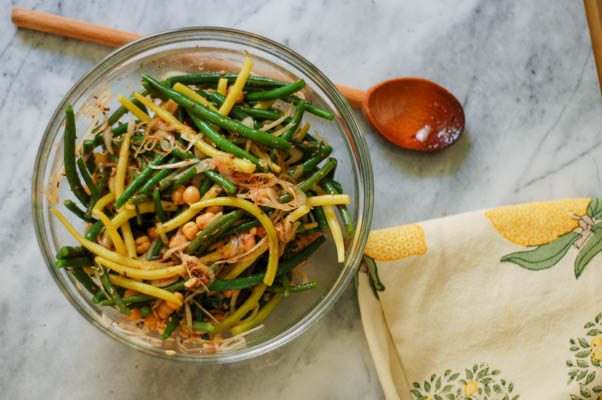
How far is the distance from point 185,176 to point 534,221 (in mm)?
1140

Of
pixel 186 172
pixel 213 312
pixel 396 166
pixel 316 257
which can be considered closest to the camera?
pixel 186 172

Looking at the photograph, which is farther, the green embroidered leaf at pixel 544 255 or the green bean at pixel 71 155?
the green embroidered leaf at pixel 544 255

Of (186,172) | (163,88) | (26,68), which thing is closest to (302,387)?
(186,172)

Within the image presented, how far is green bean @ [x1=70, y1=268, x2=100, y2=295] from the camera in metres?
1.61

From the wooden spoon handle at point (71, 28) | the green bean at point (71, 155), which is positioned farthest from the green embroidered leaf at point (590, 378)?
the wooden spoon handle at point (71, 28)

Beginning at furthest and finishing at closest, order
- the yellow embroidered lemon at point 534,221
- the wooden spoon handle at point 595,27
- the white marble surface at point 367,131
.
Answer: the wooden spoon handle at point 595,27
the yellow embroidered lemon at point 534,221
the white marble surface at point 367,131

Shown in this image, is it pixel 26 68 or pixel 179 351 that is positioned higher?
pixel 26 68

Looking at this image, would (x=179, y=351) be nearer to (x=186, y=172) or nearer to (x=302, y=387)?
(x=302, y=387)

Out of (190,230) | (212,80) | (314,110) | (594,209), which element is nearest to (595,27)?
(594,209)

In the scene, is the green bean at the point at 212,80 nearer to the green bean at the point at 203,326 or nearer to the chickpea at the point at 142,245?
the chickpea at the point at 142,245

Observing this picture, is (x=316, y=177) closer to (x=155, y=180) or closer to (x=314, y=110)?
(x=314, y=110)

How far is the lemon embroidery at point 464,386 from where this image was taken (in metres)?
Result: 1.91

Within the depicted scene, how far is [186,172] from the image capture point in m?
1.56

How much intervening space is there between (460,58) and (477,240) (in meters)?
0.63
